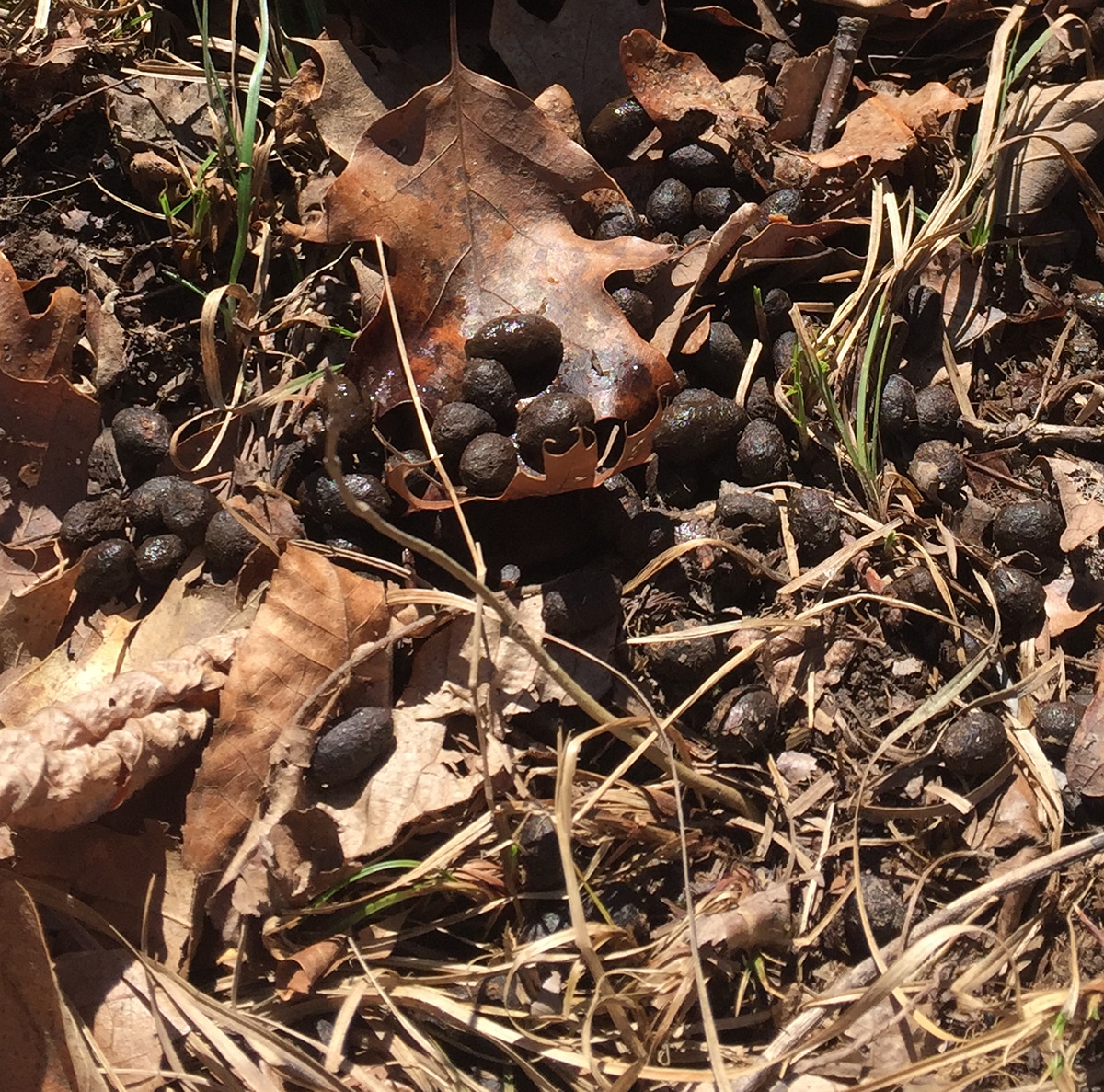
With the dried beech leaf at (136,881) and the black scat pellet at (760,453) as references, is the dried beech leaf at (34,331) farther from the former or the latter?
the black scat pellet at (760,453)

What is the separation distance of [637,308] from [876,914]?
187cm

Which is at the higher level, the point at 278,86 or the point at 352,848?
the point at 278,86

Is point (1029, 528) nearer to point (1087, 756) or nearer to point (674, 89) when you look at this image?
point (1087, 756)

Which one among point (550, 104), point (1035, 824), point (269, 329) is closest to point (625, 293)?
point (550, 104)

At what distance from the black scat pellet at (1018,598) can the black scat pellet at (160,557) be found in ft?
7.97

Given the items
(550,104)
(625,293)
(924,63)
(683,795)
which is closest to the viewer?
(683,795)

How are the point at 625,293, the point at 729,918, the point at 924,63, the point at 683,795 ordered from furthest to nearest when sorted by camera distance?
the point at 924,63, the point at 625,293, the point at 683,795, the point at 729,918

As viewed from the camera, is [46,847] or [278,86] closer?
[46,847]

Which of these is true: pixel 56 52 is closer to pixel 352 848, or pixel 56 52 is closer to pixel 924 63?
pixel 352 848

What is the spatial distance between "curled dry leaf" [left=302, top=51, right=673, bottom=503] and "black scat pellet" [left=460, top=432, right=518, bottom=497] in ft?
0.88

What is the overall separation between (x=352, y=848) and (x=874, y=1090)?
57.4 inches

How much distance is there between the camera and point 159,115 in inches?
132

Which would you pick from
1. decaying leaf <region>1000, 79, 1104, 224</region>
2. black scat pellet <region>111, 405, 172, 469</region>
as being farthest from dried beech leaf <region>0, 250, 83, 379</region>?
decaying leaf <region>1000, 79, 1104, 224</region>

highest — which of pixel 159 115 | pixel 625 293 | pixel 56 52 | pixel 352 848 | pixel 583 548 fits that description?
pixel 56 52
